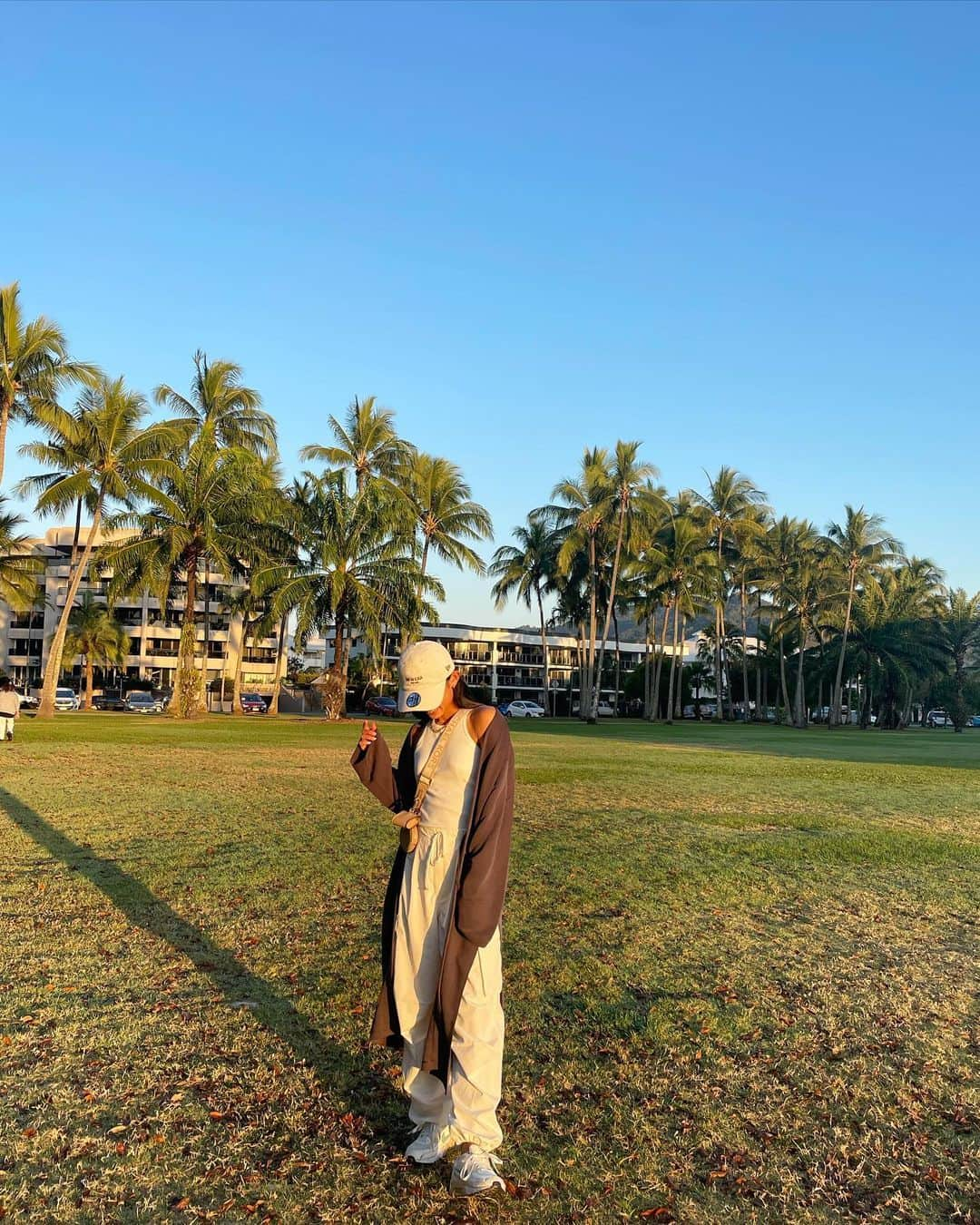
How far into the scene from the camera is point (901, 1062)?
4.20 m

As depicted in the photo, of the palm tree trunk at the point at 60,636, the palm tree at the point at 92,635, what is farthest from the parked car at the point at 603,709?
the palm tree trunk at the point at 60,636

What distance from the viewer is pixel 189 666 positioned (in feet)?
112

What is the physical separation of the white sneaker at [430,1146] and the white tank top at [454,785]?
104 cm

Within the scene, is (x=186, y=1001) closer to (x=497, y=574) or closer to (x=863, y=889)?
(x=863, y=889)

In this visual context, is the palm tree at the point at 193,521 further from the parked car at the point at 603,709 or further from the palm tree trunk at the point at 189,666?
the parked car at the point at 603,709

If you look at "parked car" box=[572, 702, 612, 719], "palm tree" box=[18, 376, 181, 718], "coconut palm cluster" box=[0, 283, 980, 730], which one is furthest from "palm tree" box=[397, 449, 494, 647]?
"parked car" box=[572, 702, 612, 719]

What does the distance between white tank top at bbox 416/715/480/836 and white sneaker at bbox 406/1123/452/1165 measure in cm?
104

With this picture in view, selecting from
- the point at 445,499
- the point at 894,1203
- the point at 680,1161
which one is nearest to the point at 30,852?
the point at 680,1161

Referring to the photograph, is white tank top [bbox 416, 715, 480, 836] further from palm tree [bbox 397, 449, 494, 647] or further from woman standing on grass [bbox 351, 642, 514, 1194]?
palm tree [bbox 397, 449, 494, 647]

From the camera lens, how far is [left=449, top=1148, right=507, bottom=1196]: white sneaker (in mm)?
2979

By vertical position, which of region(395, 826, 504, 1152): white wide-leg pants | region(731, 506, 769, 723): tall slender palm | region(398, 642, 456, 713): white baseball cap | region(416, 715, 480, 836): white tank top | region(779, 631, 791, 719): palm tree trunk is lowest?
region(395, 826, 504, 1152): white wide-leg pants

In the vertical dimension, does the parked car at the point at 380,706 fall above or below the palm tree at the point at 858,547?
below

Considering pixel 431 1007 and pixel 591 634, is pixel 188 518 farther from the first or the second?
pixel 431 1007

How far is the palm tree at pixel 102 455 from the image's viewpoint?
1216 inches
